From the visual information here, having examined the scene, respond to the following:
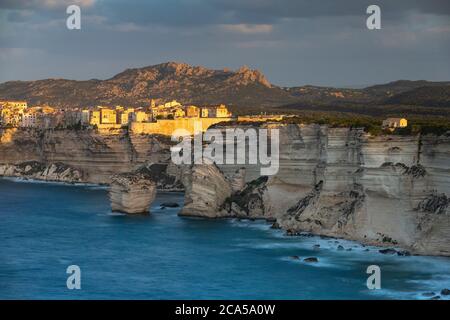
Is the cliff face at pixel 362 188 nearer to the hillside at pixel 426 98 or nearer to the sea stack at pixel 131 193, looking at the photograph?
the sea stack at pixel 131 193

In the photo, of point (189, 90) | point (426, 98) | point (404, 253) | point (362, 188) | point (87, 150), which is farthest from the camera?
point (189, 90)

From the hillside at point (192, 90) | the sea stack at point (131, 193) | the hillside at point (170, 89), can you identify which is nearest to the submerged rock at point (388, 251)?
the sea stack at point (131, 193)

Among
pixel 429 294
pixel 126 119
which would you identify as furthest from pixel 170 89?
pixel 429 294

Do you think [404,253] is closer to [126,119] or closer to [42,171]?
[126,119]

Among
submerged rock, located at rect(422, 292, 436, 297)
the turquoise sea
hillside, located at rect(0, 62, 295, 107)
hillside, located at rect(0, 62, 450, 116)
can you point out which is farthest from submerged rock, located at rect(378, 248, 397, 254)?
hillside, located at rect(0, 62, 295, 107)

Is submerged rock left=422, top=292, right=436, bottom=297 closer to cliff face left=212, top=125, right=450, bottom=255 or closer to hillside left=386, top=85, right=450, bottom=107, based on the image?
cliff face left=212, top=125, right=450, bottom=255
